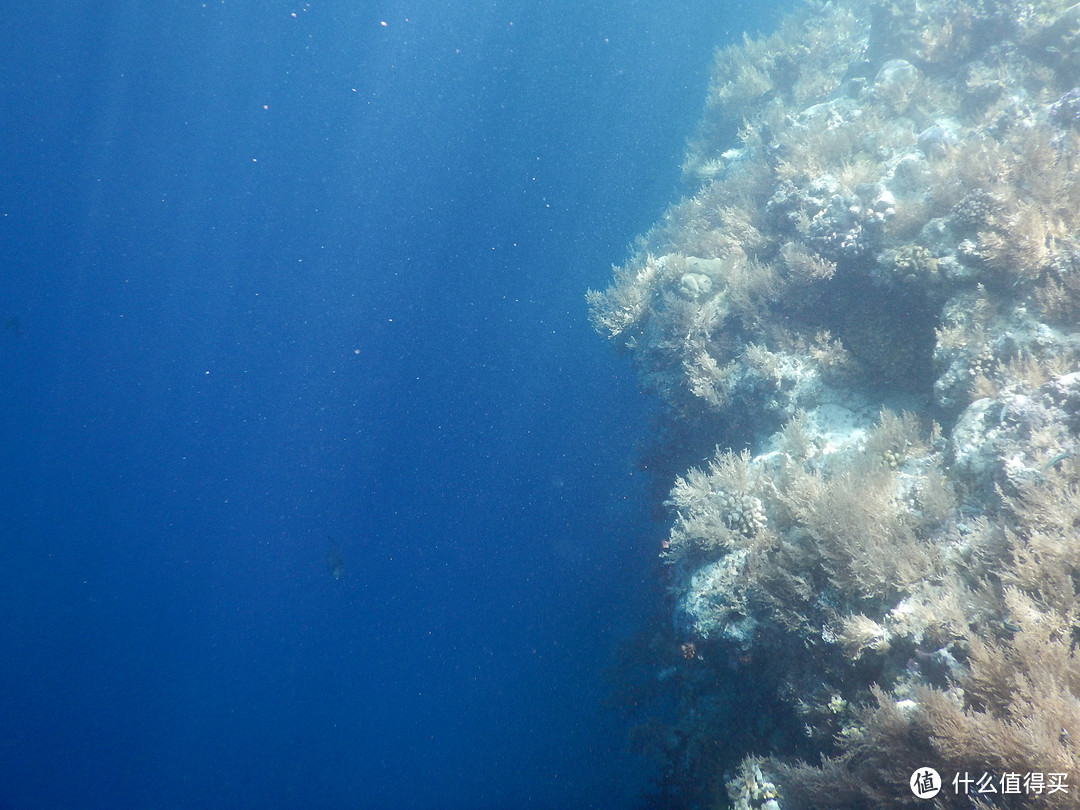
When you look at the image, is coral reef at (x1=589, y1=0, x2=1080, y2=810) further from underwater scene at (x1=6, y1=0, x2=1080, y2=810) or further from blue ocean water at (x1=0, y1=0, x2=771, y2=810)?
blue ocean water at (x1=0, y1=0, x2=771, y2=810)

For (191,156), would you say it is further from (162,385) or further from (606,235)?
A: (606,235)

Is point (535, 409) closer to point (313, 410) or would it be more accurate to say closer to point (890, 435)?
point (890, 435)

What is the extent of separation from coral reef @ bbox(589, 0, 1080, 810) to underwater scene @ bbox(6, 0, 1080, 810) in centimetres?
4

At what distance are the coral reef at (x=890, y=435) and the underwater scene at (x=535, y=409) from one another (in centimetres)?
4

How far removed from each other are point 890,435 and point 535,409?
17.5 m

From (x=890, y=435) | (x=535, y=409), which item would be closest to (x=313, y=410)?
(x=535, y=409)

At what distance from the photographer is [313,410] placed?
38.2 m

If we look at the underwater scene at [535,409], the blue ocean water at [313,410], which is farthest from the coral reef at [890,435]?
the blue ocean water at [313,410]

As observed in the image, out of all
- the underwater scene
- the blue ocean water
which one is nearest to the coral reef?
the underwater scene

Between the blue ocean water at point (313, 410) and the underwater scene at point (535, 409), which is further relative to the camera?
the blue ocean water at point (313, 410)

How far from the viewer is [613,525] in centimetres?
1406

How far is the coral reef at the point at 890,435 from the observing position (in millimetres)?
2797

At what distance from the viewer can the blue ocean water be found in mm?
16984

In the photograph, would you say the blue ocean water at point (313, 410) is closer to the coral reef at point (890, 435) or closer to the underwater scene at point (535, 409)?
the underwater scene at point (535, 409)
